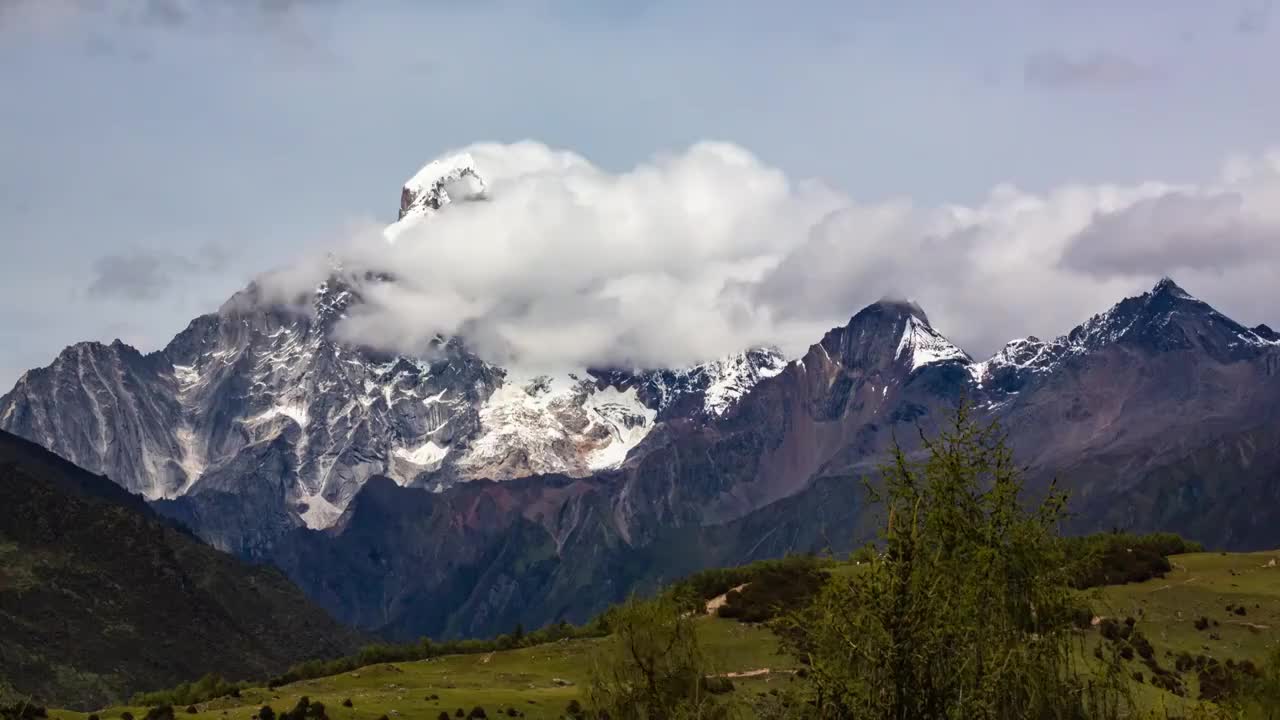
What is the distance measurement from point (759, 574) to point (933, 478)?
331 ft

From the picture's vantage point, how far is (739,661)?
11762 centimetres

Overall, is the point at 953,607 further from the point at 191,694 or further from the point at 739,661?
the point at 191,694

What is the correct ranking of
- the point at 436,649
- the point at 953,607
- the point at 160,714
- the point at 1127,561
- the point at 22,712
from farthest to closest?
1. the point at 436,649
2. the point at 1127,561
3. the point at 160,714
4. the point at 22,712
5. the point at 953,607

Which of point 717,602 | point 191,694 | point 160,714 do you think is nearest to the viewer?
point 160,714

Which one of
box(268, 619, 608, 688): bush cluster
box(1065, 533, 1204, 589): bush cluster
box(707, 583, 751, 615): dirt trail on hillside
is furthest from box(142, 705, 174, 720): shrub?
box(1065, 533, 1204, 589): bush cluster

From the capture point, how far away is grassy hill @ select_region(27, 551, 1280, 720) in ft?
339

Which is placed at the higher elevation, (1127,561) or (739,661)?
(1127,561)

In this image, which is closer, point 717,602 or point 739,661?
point 739,661

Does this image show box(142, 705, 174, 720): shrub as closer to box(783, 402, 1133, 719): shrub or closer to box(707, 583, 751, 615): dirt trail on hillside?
box(783, 402, 1133, 719): shrub

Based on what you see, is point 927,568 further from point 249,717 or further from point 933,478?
point 249,717

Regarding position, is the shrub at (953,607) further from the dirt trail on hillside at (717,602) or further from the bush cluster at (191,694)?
the bush cluster at (191,694)

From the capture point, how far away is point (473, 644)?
171 m

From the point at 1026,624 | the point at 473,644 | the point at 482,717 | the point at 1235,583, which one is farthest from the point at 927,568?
the point at 473,644

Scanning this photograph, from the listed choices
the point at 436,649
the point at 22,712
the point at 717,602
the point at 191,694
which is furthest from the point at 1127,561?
the point at 22,712
